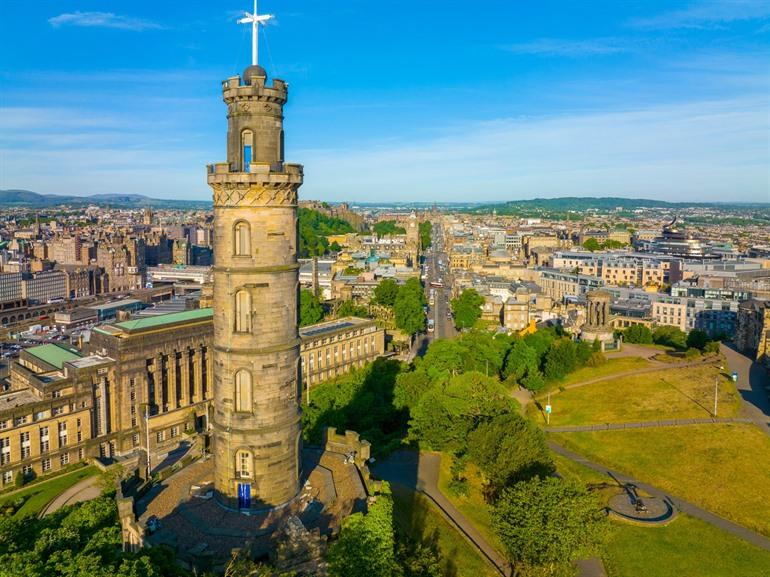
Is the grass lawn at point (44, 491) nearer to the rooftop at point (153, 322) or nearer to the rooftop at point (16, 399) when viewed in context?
the rooftop at point (16, 399)

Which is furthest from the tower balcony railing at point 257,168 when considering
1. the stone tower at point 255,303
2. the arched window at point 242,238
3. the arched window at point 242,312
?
the arched window at point 242,312

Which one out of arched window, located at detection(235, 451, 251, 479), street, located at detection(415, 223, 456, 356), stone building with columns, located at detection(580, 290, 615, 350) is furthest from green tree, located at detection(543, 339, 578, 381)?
arched window, located at detection(235, 451, 251, 479)

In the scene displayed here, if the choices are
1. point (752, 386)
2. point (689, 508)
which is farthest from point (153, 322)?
point (752, 386)

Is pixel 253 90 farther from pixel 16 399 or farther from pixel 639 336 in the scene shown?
pixel 639 336

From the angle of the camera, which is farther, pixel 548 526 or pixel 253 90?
pixel 548 526

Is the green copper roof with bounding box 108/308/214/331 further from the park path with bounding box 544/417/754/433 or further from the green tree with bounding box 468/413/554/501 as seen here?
the park path with bounding box 544/417/754/433

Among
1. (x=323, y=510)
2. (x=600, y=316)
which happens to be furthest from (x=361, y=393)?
(x=600, y=316)

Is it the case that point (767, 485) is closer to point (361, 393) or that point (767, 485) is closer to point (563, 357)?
point (563, 357)
